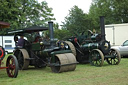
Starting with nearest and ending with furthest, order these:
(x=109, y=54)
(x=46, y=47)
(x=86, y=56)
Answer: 1. (x=46, y=47)
2. (x=109, y=54)
3. (x=86, y=56)

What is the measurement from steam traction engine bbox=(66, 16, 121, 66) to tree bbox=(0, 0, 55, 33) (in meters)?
14.1

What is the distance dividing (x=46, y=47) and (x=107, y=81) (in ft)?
11.4

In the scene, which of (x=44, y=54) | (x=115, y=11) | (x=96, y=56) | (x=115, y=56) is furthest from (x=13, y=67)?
(x=115, y=11)

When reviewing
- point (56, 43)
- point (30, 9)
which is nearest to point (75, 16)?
point (30, 9)

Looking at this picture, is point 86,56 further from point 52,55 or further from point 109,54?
point 52,55

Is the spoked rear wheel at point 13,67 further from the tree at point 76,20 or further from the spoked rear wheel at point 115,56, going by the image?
the tree at point 76,20

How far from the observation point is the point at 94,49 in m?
10.3

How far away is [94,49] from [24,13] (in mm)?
18578

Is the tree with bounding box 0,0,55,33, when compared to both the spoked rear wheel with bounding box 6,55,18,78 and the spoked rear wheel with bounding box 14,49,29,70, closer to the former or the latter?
the spoked rear wheel with bounding box 14,49,29,70

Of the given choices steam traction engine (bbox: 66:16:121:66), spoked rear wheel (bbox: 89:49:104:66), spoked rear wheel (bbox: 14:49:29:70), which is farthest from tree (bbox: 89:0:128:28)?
Answer: spoked rear wheel (bbox: 14:49:29:70)

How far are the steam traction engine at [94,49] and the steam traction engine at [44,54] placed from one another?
5.99ft

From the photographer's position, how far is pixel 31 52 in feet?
32.1

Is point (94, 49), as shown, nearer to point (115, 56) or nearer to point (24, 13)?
point (115, 56)

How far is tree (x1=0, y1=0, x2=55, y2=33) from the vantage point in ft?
80.1
